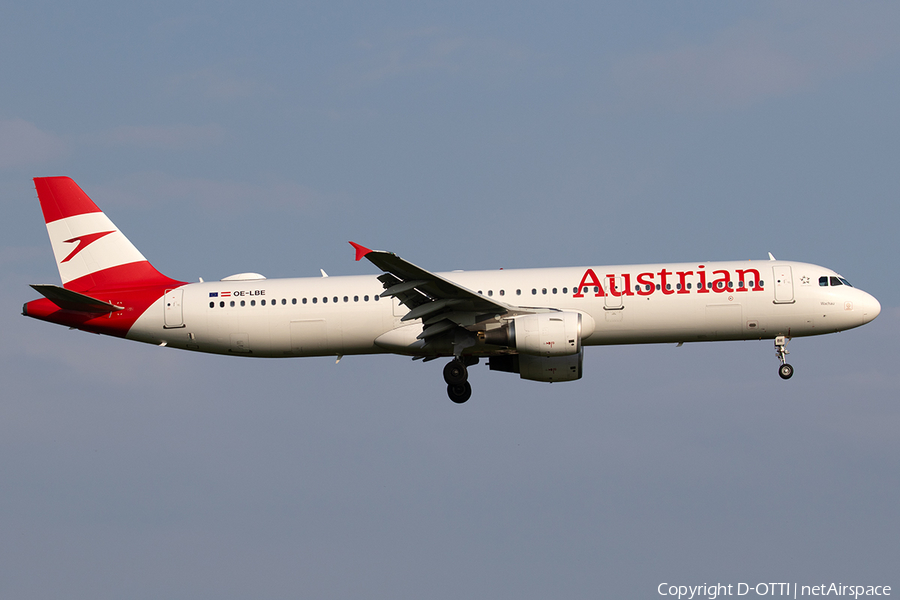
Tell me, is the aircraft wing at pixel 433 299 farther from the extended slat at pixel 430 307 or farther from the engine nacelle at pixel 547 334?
the engine nacelle at pixel 547 334

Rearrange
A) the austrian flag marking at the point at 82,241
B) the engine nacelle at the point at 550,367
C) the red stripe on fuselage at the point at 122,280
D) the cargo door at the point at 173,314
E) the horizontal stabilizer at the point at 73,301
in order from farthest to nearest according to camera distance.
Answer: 1. the austrian flag marking at the point at 82,241
2. the red stripe on fuselage at the point at 122,280
3. the cargo door at the point at 173,314
4. the engine nacelle at the point at 550,367
5. the horizontal stabilizer at the point at 73,301

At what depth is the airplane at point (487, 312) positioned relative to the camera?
105 ft

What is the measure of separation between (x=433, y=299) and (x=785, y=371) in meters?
12.5

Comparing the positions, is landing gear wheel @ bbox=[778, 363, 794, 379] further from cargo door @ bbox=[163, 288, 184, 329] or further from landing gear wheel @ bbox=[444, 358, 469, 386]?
cargo door @ bbox=[163, 288, 184, 329]

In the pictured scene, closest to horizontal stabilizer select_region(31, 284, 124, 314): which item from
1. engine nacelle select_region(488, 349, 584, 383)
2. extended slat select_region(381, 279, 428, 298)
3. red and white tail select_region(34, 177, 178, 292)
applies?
red and white tail select_region(34, 177, 178, 292)

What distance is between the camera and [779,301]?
32.5m

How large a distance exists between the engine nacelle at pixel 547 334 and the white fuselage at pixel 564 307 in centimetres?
131

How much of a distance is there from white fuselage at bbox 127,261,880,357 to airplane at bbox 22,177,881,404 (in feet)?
0.11

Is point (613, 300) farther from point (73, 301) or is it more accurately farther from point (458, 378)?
point (73, 301)

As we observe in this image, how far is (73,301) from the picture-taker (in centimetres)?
3328

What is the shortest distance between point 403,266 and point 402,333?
406 centimetres

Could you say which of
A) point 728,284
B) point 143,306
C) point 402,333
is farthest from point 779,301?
point 143,306

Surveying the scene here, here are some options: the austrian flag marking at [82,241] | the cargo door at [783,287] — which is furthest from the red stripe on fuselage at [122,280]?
the cargo door at [783,287]

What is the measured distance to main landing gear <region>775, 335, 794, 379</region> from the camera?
3316 cm
